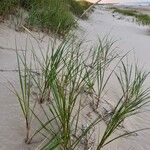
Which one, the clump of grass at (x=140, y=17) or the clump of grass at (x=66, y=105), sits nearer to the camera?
the clump of grass at (x=66, y=105)

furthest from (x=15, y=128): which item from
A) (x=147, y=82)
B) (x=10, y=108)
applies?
(x=147, y=82)

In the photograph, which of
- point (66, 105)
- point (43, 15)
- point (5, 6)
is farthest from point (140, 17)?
point (66, 105)

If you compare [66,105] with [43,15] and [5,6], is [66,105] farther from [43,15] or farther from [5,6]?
[43,15]

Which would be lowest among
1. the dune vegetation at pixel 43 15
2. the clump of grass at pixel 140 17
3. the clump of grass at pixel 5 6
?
the clump of grass at pixel 140 17

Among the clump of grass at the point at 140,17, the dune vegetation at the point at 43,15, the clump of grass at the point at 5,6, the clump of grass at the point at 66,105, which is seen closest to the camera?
the clump of grass at the point at 66,105

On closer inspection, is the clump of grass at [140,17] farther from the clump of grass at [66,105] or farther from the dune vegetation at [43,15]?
the clump of grass at [66,105]

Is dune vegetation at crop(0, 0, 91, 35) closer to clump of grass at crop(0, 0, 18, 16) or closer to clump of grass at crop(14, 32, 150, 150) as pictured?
clump of grass at crop(0, 0, 18, 16)

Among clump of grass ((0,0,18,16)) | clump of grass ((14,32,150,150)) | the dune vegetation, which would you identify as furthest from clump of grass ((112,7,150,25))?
clump of grass ((14,32,150,150))

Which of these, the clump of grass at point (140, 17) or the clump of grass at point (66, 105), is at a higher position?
the clump of grass at point (66, 105)

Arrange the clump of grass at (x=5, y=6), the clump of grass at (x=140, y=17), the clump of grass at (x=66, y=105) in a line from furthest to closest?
the clump of grass at (x=140, y=17)
the clump of grass at (x=5, y=6)
the clump of grass at (x=66, y=105)

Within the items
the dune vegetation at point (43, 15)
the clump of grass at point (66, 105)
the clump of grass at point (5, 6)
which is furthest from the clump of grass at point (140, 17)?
the clump of grass at point (66, 105)

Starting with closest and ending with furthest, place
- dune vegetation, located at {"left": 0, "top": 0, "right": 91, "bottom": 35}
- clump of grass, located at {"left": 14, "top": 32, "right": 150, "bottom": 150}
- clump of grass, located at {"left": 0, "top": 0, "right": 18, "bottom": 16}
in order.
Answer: clump of grass, located at {"left": 14, "top": 32, "right": 150, "bottom": 150}
clump of grass, located at {"left": 0, "top": 0, "right": 18, "bottom": 16}
dune vegetation, located at {"left": 0, "top": 0, "right": 91, "bottom": 35}

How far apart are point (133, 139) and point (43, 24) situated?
238 cm

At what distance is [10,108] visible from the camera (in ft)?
5.75
